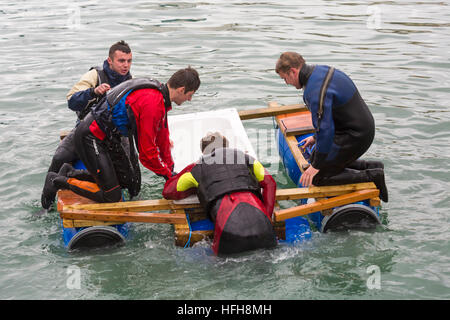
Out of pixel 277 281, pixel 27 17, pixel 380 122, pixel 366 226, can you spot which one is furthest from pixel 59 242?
pixel 27 17

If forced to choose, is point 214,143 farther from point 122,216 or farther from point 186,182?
point 122,216

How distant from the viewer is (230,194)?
553cm

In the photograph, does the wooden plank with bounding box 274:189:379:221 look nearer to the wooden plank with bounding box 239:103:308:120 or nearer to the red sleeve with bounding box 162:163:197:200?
the red sleeve with bounding box 162:163:197:200

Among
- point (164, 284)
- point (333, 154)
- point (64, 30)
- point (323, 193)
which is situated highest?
point (64, 30)

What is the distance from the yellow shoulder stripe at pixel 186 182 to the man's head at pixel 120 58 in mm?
2162

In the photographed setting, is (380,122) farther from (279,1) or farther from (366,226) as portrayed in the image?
(279,1)

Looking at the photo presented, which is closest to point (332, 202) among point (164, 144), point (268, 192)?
point (268, 192)

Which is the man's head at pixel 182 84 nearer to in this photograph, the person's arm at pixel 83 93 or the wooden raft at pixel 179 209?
the wooden raft at pixel 179 209

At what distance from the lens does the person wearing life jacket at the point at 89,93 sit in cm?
681

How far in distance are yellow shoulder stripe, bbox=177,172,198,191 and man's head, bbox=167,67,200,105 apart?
0.84m

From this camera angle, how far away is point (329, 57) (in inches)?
518

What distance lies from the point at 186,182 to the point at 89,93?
6.79 ft

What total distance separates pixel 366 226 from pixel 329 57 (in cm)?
783

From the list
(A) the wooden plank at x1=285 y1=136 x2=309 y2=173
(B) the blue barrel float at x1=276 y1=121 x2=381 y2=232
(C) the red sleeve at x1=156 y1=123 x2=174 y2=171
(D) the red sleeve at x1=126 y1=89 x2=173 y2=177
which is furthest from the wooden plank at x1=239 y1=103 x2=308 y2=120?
(D) the red sleeve at x1=126 y1=89 x2=173 y2=177
